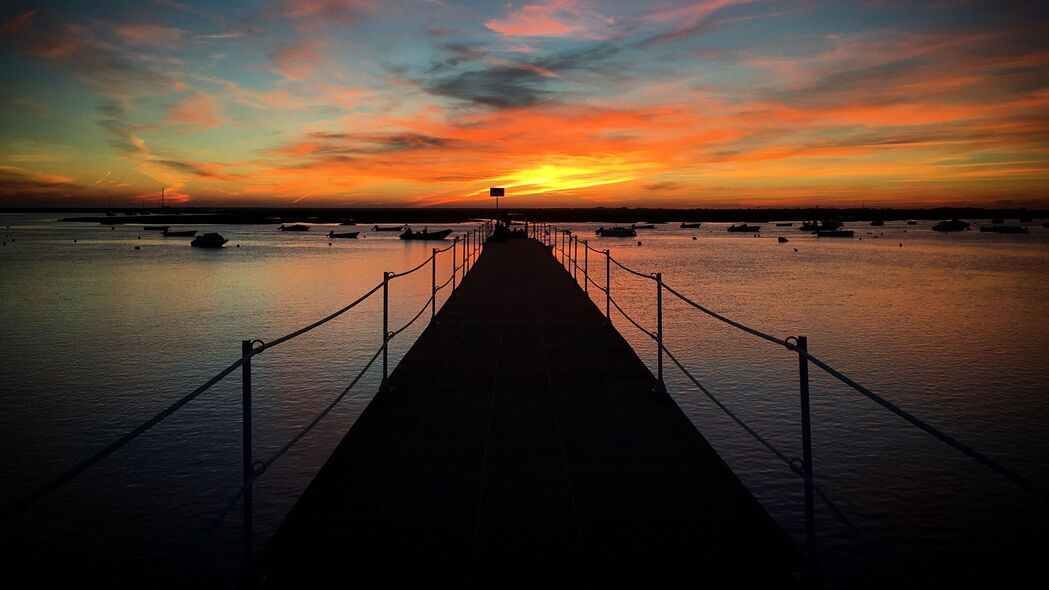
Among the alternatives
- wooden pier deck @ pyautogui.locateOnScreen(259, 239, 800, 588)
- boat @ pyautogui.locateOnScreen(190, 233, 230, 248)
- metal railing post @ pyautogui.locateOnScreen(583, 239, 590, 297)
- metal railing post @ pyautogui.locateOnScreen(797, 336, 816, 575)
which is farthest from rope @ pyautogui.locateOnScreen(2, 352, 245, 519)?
boat @ pyautogui.locateOnScreen(190, 233, 230, 248)

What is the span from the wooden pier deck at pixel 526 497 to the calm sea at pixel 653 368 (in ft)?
2.69

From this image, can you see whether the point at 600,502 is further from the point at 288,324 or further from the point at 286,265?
the point at 286,265

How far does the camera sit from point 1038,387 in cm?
1330

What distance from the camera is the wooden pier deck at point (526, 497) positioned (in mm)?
3891

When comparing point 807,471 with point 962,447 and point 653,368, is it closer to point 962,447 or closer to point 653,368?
point 962,447

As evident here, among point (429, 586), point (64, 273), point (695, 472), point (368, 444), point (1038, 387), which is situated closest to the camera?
point (429, 586)

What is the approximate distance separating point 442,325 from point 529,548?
27.9ft

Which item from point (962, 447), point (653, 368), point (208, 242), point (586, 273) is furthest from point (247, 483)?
point (208, 242)

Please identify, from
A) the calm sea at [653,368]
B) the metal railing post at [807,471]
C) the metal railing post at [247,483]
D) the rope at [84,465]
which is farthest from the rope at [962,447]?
the rope at [84,465]

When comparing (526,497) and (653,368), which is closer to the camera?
(526,497)

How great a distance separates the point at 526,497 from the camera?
4910mm

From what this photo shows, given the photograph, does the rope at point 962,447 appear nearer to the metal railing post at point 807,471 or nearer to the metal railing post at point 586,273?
the metal railing post at point 807,471

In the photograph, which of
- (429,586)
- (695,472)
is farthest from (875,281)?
(429,586)

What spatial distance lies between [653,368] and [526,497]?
9515mm
